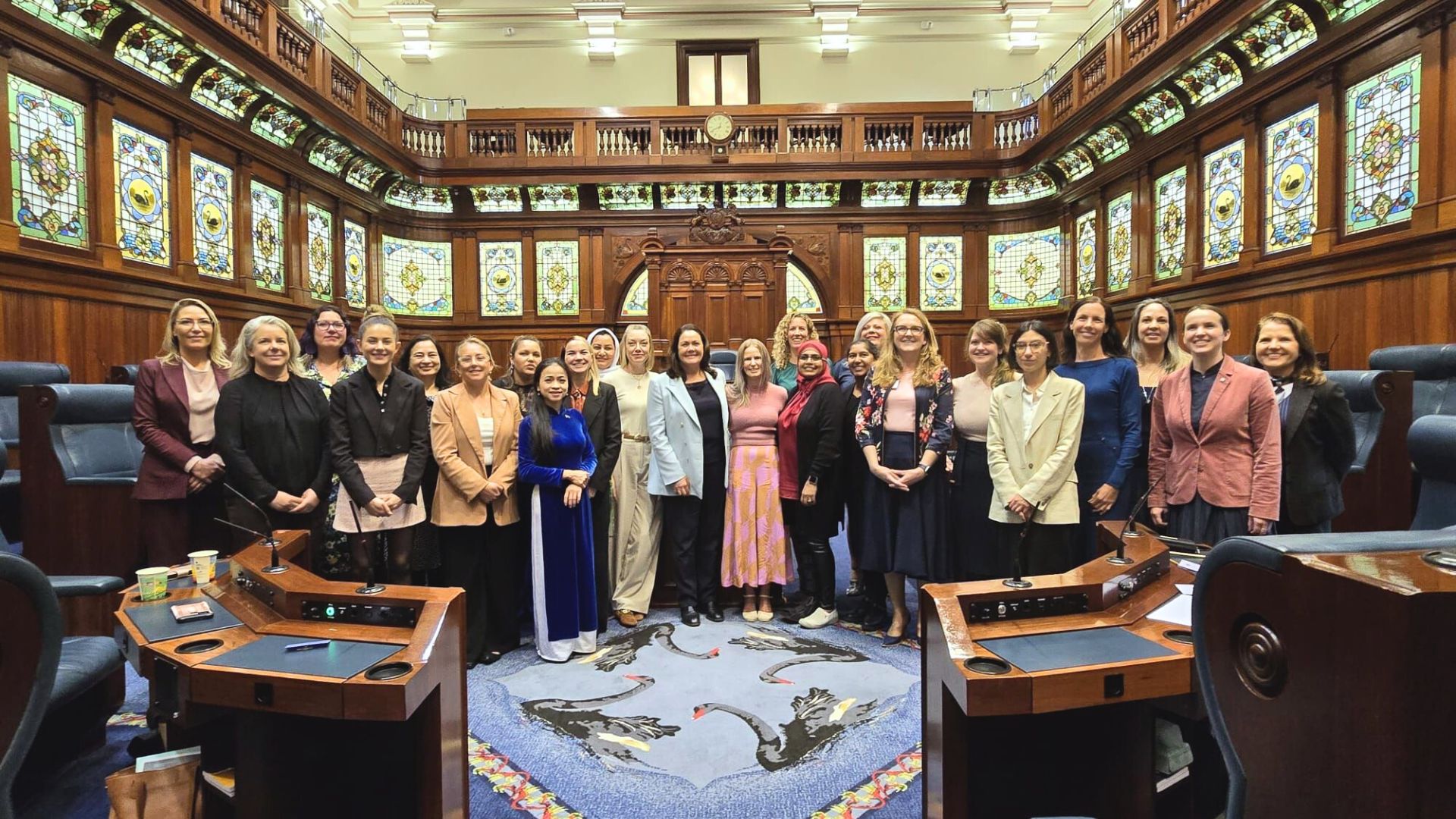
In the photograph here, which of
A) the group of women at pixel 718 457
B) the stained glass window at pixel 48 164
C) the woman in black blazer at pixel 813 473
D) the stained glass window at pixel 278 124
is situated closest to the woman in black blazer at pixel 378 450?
the group of women at pixel 718 457

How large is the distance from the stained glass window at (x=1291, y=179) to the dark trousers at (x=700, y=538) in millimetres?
6049

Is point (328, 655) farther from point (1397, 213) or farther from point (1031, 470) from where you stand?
point (1397, 213)

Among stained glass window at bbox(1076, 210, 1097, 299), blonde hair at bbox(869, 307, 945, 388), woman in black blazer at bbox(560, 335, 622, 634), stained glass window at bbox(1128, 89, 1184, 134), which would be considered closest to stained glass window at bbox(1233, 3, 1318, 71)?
stained glass window at bbox(1128, 89, 1184, 134)

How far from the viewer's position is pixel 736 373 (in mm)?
3520

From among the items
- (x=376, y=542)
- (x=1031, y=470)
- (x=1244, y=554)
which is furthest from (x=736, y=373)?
(x=1244, y=554)

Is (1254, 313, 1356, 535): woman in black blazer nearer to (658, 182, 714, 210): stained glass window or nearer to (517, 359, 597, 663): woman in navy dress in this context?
(517, 359, 597, 663): woman in navy dress

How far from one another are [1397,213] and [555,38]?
11.2 m

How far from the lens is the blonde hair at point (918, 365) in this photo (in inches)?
118

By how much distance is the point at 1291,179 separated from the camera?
5773 millimetres

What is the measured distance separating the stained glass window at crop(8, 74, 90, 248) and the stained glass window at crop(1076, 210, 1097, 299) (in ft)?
34.9

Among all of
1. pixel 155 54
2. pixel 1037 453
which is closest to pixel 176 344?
pixel 1037 453

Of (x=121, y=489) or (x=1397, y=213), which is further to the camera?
(x=1397, y=213)

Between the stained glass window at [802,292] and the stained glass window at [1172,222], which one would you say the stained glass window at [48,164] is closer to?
the stained glass window at [802,292]

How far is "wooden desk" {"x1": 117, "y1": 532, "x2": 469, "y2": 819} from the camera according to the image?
128 centimetres
